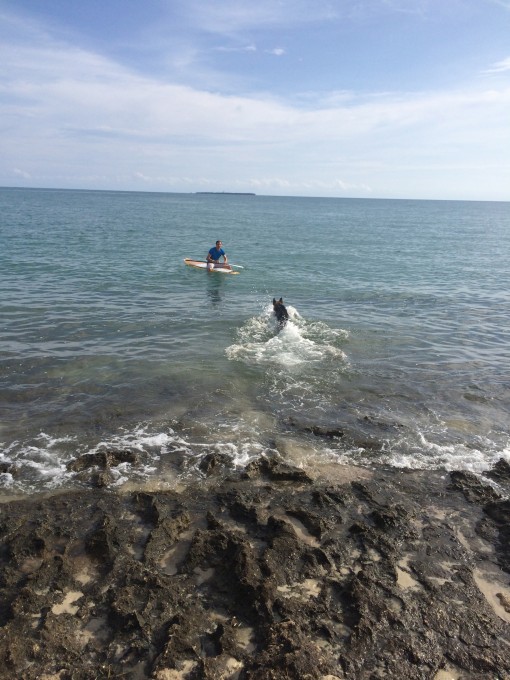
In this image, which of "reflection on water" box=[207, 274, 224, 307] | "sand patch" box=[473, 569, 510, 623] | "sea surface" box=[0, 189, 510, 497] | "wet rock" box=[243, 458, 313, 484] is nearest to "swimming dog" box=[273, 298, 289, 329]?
"sea surface" box=[0, 189, 510, 497]

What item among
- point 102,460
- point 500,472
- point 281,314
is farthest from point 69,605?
point 281,314

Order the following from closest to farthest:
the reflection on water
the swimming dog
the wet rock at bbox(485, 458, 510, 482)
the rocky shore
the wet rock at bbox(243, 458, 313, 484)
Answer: the rocky shore, the wet rock at bbox(243, 458, 313, 484), the wet rock at bbox(485, 458, 510, 482), the swimming dog, the reflection on water

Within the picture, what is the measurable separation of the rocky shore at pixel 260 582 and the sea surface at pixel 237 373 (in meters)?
1.03

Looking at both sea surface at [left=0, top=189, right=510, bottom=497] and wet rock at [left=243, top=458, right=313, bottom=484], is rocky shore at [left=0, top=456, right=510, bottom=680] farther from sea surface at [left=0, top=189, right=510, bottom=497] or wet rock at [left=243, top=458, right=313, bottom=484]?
sea surface at [left=0, top=189, right=510, bottom=497]

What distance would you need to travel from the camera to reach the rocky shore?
4875mm

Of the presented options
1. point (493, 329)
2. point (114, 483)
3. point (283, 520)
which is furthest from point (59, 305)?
point (493, 329)

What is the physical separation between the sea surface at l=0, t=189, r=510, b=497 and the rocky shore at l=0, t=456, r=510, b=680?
3.37 feet

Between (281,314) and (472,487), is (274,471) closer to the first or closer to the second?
(472,487)

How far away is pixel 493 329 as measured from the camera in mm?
18625

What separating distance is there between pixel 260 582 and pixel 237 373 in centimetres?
783

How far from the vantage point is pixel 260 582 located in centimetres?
573

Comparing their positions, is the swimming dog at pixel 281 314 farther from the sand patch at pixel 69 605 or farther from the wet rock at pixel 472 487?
the sand patch at pixel 69 605

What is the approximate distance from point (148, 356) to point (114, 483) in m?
6.68

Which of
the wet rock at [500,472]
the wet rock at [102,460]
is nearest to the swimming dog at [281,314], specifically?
the wet rock at [102,460]
